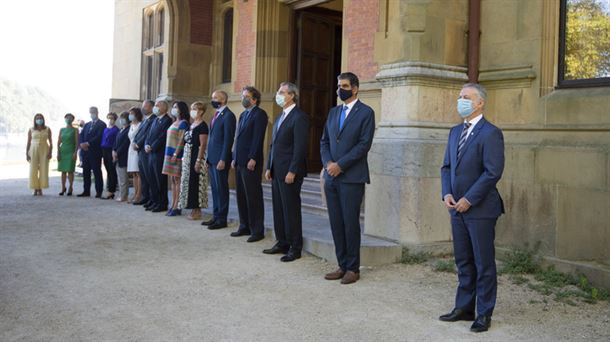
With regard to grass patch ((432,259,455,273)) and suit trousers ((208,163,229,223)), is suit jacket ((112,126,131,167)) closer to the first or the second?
suit trousers ((208,163,229,223))

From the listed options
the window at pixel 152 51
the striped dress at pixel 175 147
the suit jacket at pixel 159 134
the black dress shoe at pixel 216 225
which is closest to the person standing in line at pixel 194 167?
the striped dress at pixel 175 147

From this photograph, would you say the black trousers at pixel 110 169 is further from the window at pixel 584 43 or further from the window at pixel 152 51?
the window at pixel 584 43

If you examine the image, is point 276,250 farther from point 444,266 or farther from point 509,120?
point 509,120

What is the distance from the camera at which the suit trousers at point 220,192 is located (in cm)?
802

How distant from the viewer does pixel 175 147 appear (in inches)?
360

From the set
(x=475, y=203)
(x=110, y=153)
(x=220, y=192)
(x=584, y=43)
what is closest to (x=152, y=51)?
(x=110, y=153)

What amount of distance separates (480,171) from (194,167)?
5267mm

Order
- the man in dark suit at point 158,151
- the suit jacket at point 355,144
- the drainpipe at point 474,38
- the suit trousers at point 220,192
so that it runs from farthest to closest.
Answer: the man in dark suit at point 158,151 → the suit trousers at point 220,192 → the drainpipe at point 474,38 → the suit jacket at point 355,144

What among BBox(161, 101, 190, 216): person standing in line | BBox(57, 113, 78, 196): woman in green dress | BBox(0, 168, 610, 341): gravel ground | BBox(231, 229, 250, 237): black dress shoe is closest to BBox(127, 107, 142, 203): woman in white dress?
BBox(161, 101, 190, 216): person standing in line

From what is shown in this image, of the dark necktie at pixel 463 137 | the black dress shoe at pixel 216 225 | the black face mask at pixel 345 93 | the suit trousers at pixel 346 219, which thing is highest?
the black face mask at pixel 345 93

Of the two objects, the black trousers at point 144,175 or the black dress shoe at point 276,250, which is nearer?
the black dress shoe at point 276,250

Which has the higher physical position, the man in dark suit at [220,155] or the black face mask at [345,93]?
the black face mask at [345,93]

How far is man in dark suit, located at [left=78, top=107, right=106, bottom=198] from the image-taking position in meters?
12.0

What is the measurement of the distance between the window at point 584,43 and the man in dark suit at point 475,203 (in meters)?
2.40
